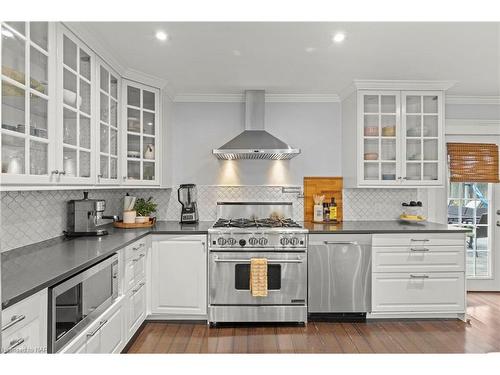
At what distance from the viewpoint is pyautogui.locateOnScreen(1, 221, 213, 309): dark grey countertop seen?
1.34 meters

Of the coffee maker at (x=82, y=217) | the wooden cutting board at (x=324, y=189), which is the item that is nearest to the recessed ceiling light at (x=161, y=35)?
the coffee maker at (x=82, y=217)

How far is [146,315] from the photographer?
305 centimetres

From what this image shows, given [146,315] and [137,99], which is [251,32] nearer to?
[137,99]

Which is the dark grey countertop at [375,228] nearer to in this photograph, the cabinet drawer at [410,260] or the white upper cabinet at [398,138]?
the cabinet drawer at [410,260]

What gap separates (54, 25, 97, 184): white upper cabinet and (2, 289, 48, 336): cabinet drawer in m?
0.78

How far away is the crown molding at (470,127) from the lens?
3.96 meters

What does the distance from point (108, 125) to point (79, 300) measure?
1.53 meters

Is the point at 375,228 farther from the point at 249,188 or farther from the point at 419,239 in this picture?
the point at 249,188

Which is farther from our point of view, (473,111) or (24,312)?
(473,111)

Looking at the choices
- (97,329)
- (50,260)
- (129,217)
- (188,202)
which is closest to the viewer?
(50,260)

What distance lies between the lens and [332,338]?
282 centimetres

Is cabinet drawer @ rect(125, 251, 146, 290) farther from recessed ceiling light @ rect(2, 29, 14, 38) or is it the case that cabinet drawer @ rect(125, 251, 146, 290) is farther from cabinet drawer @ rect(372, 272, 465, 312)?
cabinet drawer @ rect(372, 272, 465, 312)

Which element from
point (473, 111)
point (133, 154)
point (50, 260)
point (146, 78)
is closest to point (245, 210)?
point (133, 154)

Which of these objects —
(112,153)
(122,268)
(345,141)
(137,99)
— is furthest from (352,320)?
(137,99)
